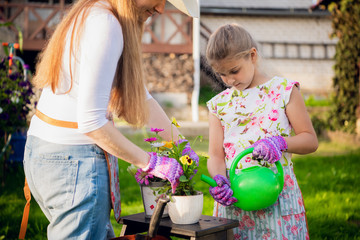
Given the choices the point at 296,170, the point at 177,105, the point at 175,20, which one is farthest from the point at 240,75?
the point at 175,20

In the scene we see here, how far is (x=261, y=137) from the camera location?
1.95 metres

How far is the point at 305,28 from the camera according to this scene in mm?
14586

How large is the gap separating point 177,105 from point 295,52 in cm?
501

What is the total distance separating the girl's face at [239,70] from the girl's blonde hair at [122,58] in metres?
0.54

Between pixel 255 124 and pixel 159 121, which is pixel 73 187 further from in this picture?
pixel 255 124

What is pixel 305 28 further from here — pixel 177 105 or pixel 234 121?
pixel 234 121

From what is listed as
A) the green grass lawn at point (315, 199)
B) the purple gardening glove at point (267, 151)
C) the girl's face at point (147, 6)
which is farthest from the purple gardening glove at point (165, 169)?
the green grass lawn at point (315, 199)

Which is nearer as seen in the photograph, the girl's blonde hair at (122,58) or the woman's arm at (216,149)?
the girl's blonde hair at (122,58)

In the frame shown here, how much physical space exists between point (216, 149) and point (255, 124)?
Answer: 0.22 m

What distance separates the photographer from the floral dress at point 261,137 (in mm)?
1893

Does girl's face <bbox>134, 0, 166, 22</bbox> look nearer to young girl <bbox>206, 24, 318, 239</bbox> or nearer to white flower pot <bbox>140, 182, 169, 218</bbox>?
young girl <bbox>206, 24, 318, 239</bbox>

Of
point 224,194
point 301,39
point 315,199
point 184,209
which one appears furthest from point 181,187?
point 301,39

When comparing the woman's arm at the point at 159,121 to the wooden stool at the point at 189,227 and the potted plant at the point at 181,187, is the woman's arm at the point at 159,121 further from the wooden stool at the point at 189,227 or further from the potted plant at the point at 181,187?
the wooden stool at the point at 189,227

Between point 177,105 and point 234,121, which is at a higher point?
point 177,105
